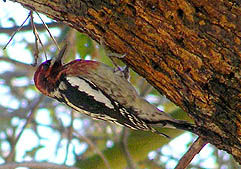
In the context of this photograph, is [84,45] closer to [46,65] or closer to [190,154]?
[46,65]

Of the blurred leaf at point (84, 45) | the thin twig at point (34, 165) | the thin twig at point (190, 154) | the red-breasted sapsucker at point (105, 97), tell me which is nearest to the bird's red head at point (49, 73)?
the red-breasted sapsucker at point (105, 97)

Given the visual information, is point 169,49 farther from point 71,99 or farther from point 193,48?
point 71,99

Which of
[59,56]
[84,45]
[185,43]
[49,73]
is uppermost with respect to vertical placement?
[84,45]

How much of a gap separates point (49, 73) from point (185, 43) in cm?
174

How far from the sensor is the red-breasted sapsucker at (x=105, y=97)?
3619 millimetres

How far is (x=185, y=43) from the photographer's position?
104 inches

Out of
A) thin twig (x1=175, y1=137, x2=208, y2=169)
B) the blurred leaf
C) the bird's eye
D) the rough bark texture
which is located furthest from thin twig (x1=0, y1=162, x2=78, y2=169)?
the blurred leaf

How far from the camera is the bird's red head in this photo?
3.95 metres

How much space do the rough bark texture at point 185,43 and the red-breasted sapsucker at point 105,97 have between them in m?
0.71

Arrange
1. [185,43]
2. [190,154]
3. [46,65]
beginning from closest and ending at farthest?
[185,43], [190,154], [46,65]

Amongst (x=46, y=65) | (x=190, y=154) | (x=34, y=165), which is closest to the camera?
(x=190, y=154)

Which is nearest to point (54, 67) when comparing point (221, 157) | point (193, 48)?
point (193, 48)

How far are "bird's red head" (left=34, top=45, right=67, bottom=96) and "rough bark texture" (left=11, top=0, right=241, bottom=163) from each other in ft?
3.25

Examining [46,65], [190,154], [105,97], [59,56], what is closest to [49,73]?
[46,65]
